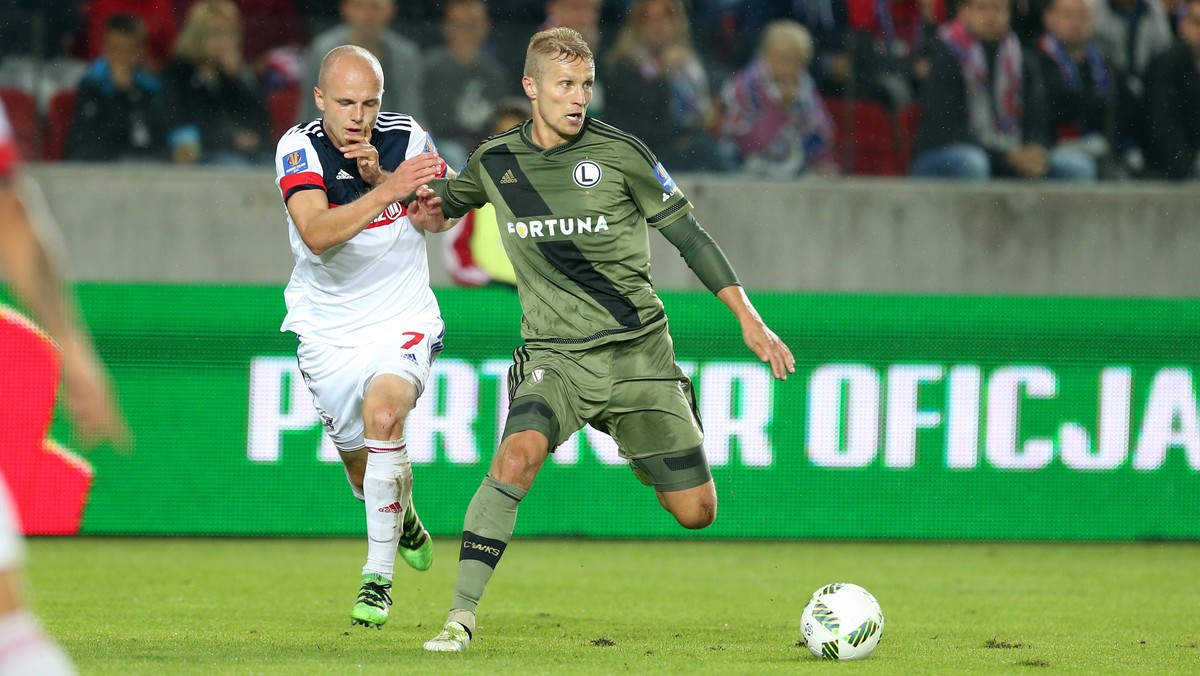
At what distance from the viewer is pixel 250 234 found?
1068 centimetres

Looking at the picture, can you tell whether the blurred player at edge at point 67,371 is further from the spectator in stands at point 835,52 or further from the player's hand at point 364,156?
the spectator in stands at point 835,52

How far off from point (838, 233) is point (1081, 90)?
2105 mm

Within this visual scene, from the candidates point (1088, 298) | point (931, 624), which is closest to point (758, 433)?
point (1088, 298)

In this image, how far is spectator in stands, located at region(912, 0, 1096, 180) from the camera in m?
11.1

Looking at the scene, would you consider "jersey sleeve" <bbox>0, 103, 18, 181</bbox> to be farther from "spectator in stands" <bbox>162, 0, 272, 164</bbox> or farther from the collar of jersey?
"spectator in stands" <bbox>162, 0, 272, 164</bbox>

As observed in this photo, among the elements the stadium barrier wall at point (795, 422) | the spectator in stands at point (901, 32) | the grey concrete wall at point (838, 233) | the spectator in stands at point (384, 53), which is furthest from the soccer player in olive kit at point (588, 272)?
the spectator in stands at point (901, 32)

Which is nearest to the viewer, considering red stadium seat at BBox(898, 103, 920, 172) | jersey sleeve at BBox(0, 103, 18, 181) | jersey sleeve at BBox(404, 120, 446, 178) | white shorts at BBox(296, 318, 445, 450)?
jersey sleeve at BBox(0, 103, 18, 181)

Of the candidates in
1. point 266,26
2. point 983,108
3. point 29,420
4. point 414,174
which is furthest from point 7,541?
point 983,108

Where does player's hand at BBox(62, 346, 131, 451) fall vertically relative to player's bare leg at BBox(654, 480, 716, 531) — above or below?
above

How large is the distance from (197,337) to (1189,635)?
5.64m

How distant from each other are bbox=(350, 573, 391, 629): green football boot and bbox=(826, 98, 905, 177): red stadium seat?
6120mm

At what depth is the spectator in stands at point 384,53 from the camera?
10672 millimetres

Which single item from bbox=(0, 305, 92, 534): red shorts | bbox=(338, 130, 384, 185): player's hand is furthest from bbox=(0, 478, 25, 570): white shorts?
bbox=(0, 305, 92, 534): red shorts

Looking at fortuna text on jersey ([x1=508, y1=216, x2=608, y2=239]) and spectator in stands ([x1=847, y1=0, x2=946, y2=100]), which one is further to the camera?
spectator in stands ([x1=847, y1=0, x2=946, y2=100])
